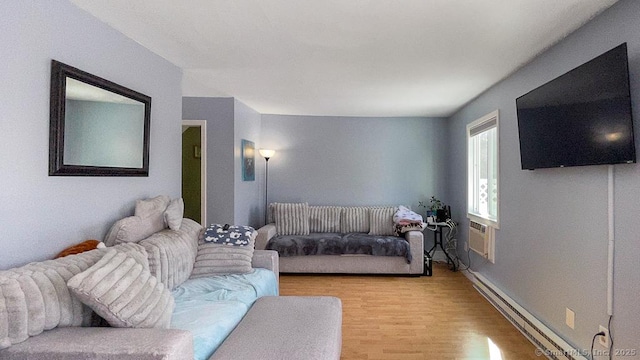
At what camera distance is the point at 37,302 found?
136cm

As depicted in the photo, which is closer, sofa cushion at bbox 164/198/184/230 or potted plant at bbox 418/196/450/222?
sofa cushion at bbox 164/198/184/230

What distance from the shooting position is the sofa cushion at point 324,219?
5.27 meters

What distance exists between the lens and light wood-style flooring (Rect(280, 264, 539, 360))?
2598 mm

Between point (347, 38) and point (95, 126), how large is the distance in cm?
175

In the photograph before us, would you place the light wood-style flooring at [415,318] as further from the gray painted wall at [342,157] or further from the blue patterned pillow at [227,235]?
the gray painted wall at [342,157]

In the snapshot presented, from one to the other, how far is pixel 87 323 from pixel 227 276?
1.24m

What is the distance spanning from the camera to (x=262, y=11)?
2102mm

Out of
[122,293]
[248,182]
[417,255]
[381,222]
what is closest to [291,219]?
[248,182]

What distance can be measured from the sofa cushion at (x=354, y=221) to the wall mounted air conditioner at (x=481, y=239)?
4.90ft

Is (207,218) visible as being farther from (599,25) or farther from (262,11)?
(599,25)

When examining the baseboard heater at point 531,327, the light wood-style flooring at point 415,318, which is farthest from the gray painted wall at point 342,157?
the baseboard heater at point 531,327

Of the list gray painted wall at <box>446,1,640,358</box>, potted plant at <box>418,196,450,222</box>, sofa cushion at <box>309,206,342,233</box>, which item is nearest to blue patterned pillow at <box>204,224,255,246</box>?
sofa cushion at <box>309,206,342,233</box>

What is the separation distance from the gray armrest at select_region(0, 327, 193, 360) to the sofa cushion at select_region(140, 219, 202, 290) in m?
0.86

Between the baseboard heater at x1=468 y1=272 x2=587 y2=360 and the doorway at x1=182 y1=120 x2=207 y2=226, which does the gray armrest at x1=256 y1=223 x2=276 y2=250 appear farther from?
the baseboard heater at x1=468 y1=272 x2=587 y2=360
